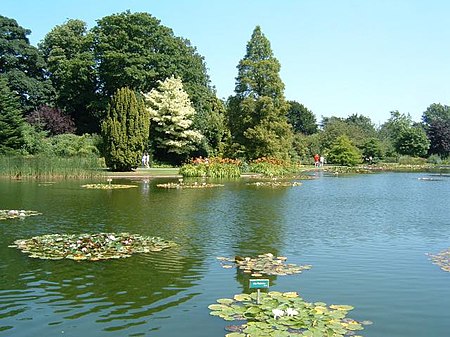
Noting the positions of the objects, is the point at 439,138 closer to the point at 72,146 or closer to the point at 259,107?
the point at 259,107

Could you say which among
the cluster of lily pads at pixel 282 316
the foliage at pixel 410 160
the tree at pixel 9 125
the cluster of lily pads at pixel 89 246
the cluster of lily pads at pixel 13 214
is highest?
the tree at pixel 9 125

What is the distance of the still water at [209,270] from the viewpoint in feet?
19.4

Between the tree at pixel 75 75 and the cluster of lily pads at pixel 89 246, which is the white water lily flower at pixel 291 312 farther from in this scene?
the tree at pixel 75 75

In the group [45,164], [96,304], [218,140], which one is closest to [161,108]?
[218,140]

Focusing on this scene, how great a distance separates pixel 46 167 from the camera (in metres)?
29.0

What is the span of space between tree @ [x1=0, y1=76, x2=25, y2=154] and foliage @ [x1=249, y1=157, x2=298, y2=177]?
17.3 metres

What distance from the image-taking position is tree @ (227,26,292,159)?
132 feet

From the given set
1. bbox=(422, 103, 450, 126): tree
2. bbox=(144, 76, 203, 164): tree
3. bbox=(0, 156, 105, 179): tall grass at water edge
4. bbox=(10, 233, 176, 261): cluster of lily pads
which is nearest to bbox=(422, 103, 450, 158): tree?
bbox=(422, 103, 450, 126): tree

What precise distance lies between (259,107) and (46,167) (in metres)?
18.2

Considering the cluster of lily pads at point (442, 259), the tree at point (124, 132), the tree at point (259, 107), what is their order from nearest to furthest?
1. the cluster of lily pads at point (442, 259)
2. the tree at point (124, 132)
3. the tree at point (259, 107)

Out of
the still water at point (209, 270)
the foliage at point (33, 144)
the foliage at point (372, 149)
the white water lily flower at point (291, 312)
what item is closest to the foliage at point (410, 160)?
the foliage at point (372, 149)

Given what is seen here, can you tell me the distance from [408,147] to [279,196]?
51584 millimetres

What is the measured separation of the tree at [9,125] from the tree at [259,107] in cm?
1644

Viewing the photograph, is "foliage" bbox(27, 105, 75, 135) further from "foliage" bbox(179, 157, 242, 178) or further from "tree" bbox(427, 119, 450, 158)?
"tree" bbox(427, 119, 450, 158)
